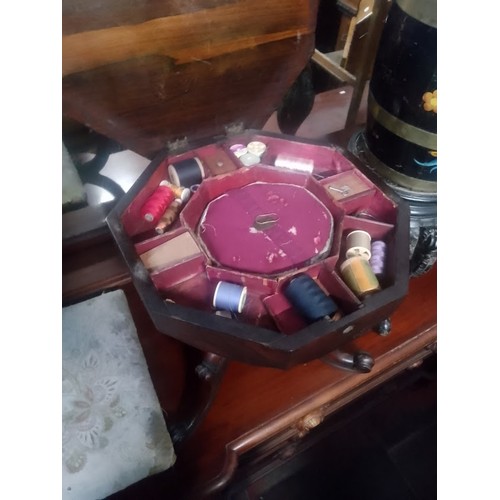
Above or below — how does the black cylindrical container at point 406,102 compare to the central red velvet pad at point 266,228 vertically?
above

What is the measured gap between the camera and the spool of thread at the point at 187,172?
0.75 metres

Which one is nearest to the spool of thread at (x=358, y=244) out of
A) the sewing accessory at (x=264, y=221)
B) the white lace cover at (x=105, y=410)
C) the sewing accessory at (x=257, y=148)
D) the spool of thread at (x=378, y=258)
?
the spool of thread at (x=378, y=258)

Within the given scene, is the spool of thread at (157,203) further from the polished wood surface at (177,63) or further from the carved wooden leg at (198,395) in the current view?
the carved wooden leg at (198,395)

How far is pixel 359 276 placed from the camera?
25.4 inches

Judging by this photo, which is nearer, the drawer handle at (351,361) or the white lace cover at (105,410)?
the white lace cover at (105,410)

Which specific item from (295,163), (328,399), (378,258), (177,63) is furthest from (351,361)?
(177,63)

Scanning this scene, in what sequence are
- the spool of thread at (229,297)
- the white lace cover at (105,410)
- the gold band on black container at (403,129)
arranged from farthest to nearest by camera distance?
the gold band on black container at (403,129) → the spool of thread at (229,297) → the white lace cover at (105,410)

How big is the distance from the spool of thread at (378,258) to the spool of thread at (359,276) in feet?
0.07

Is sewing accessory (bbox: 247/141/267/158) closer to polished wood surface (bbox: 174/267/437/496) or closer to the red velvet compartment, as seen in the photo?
the red velvet compartment

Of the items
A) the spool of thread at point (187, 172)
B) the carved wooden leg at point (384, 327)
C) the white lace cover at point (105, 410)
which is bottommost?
the carved wooden leg at point (384, 327)

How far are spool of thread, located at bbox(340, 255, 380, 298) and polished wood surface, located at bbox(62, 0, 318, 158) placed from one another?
1.12 feet

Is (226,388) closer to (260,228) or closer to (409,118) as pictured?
(260,228)
